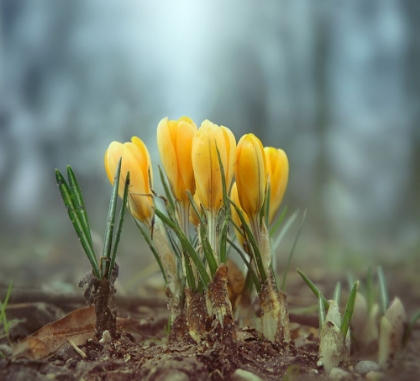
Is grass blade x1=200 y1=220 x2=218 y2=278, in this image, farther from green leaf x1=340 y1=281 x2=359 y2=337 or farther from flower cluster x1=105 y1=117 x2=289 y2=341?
green leaf x1=340 y1=281 x2=359 y2=337

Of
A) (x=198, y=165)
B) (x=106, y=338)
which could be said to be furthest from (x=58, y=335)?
(x=198, y=165)

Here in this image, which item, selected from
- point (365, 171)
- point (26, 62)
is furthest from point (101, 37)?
point (365, 171)

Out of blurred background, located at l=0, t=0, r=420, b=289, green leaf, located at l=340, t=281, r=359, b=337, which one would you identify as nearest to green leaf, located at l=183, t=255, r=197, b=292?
green leaf, located at l=340, t=281, r=359, b=337

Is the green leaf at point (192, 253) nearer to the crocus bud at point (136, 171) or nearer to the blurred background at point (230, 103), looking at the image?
the crocus bud at point (136, 171)

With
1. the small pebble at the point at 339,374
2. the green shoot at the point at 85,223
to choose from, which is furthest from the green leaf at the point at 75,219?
the small pebble at the point at 339,374

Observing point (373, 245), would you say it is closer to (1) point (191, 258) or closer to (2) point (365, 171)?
(2) point (365, 171)
